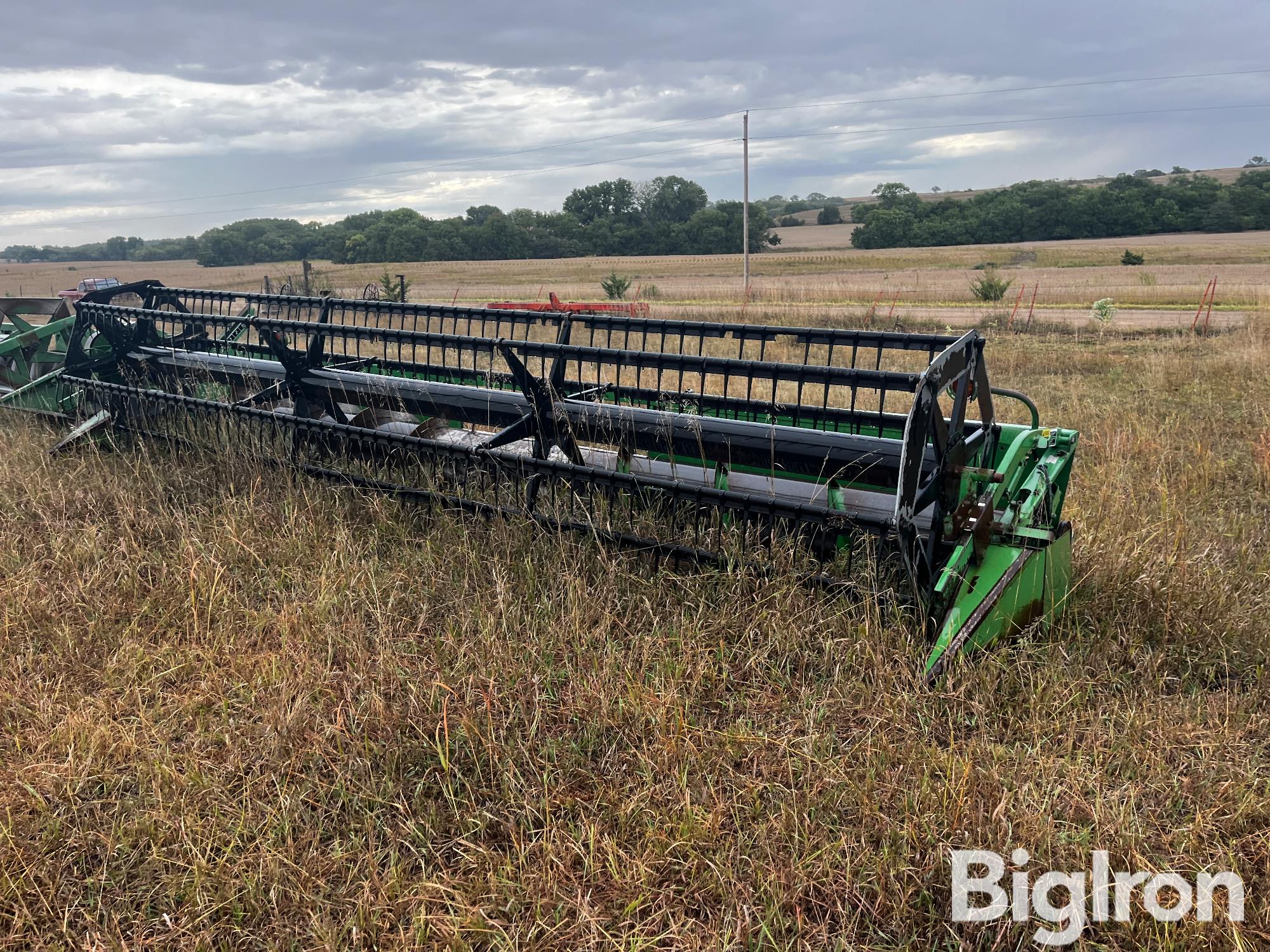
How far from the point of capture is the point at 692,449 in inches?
167

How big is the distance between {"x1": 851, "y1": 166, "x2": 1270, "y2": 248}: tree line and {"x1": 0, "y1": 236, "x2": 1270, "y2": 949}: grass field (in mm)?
70704

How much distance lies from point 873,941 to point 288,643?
233 centimetres

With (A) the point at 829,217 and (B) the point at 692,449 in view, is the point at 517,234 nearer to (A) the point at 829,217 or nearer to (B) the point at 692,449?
(A) the point at 829,217

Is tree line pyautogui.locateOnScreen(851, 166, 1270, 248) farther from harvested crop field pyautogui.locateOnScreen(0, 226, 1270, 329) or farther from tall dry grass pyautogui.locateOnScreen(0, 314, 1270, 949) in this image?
tall dry grass pyautogui.locateOnScreen(0, 314, 1270, 949)

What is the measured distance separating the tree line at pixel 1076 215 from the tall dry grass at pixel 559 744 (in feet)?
233

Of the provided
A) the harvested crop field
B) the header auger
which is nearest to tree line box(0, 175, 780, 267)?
the harvested crop field

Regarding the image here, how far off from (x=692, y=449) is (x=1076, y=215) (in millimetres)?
74675

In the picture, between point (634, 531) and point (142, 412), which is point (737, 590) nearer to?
point (634, 531)

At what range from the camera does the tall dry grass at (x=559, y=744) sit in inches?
85.3

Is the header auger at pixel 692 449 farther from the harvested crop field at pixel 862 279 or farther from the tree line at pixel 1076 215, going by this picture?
the tree line at pixel 1076 215

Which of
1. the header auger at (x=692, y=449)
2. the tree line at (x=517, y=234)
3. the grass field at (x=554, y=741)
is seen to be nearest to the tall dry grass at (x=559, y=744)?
the grass field at (x=554, y=741)

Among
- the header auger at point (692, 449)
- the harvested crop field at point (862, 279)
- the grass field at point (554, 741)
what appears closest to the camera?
the grass field at point (554, 741)

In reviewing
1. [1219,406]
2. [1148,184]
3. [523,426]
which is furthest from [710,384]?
[1148,184]

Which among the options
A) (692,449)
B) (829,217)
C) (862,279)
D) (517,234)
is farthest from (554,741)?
(829,217)
